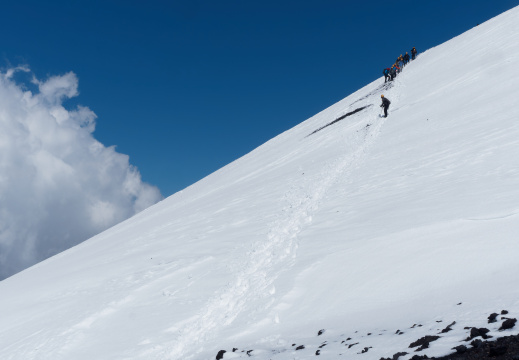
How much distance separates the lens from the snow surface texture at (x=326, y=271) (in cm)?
549

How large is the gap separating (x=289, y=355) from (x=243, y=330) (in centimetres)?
154

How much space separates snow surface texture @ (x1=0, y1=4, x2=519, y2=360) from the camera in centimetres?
549

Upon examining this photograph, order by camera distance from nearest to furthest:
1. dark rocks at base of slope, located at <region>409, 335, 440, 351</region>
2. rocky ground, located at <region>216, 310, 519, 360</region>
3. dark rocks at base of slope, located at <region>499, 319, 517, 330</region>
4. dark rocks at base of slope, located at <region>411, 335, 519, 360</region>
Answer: dark rocks at base of slope, located at <region>411, 335, 519, 360</region>
rocky ground, located at <region>216, 310, 519, 360</region>
dark rocks at base of slope, located at <region>499, 319, 517, 330</region>
dark rocks at base of slope, located at <region>409, 335, 440, 351</region>

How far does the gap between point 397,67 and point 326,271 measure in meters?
33.5

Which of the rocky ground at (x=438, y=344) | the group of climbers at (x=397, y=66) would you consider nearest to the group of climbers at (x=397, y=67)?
the group of climbers at (x=397, y=66)

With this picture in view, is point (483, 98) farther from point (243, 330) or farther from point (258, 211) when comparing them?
point (243, 330)

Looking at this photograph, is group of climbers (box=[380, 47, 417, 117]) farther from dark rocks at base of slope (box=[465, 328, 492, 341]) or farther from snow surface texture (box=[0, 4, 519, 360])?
dark rocks at base of slope (box=[465, 328, 492, 341])

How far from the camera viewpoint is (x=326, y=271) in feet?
24.6

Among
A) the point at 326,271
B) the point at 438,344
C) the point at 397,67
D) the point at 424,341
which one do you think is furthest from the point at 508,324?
the point at 397,67

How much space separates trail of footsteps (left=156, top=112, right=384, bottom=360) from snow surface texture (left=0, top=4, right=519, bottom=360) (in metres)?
0.04

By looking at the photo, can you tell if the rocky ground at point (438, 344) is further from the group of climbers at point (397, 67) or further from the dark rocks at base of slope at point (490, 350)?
the group of climbers at point (397, 67)

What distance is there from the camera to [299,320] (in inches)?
255

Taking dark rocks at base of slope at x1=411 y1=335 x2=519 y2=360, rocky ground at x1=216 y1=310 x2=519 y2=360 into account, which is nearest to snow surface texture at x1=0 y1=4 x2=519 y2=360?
rocky ground at x1=216 y1=310 x2=519 y2=360

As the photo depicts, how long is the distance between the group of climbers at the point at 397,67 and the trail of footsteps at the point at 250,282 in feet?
80.7
